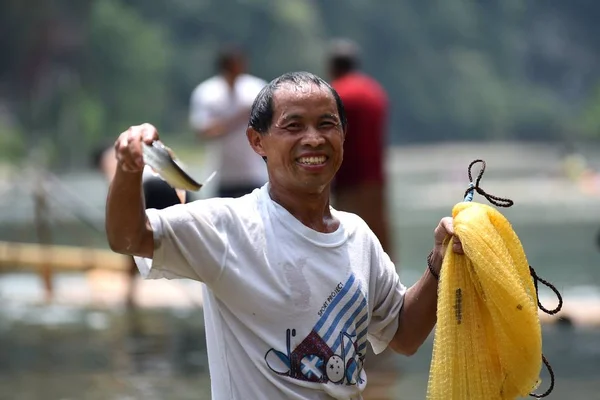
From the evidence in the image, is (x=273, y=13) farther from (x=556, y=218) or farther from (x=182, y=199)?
(x=182, y=199)

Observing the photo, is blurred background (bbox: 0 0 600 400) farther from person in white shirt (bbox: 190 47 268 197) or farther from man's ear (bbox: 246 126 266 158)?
man's ear (bbox: 246 126 266 158)

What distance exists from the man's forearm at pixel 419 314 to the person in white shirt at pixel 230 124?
6.50 m

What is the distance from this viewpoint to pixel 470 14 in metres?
55.3

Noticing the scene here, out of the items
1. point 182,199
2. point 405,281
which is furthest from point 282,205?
point 405,281

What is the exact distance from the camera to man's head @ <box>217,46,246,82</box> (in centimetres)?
1027

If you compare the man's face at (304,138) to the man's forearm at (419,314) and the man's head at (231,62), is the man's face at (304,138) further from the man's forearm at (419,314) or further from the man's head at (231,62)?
the man's head at (231,62)

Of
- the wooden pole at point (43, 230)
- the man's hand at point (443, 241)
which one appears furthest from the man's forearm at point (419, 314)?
the wooden pole at point (43, 230)

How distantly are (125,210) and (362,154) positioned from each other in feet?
18.8

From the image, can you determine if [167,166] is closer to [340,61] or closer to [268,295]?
[268,295]

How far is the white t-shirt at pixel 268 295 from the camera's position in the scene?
3.30m

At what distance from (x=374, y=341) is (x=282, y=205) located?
500 mm

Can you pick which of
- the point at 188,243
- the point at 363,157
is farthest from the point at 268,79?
the point at 188,243

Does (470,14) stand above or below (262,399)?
above

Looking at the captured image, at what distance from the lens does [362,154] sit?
8789 mm
